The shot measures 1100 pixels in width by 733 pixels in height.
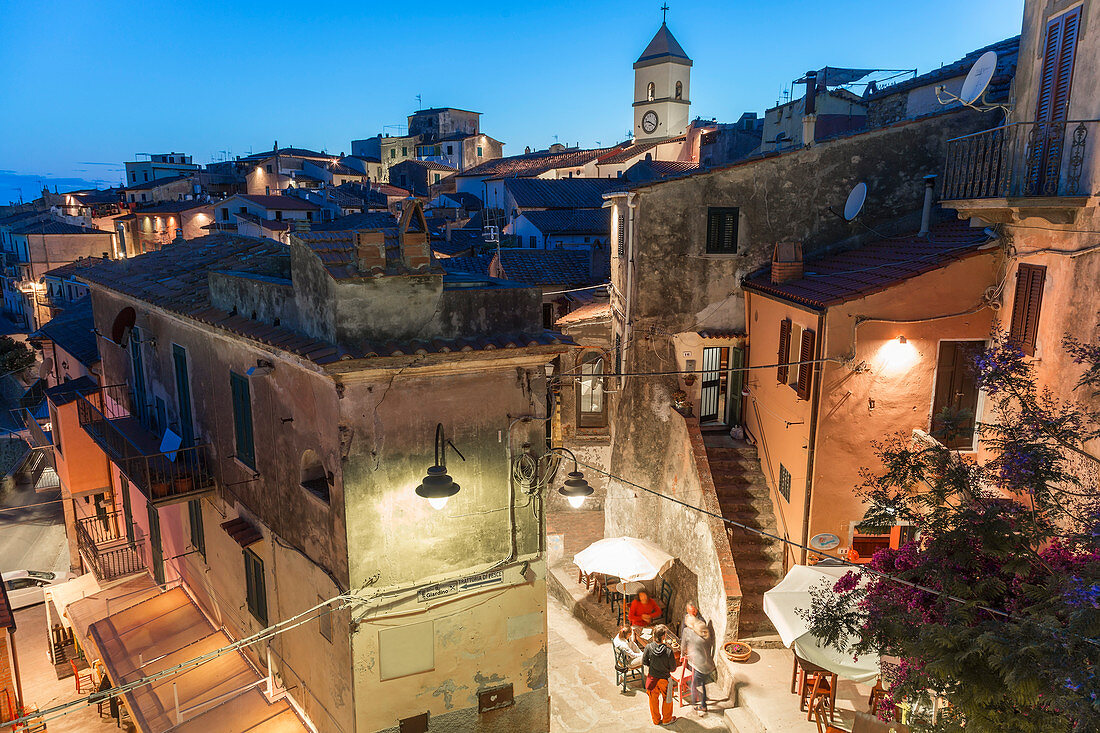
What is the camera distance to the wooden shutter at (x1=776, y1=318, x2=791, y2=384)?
14591 millimetres

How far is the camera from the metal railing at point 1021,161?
32.3ft

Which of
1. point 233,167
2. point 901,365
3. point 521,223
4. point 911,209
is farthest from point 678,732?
point 233,167

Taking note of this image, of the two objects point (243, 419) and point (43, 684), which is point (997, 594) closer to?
point (243, 419)

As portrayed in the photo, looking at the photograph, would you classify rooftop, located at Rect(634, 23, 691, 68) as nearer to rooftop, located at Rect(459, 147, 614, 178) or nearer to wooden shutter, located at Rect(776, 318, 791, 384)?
rooftop, located at Rect(459, 147, 614, 178)

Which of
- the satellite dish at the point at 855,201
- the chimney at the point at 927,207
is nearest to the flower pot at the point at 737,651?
the chimney at the point at 927,207

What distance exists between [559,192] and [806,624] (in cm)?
3357

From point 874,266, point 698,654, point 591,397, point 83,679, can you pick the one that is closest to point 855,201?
point 874,266

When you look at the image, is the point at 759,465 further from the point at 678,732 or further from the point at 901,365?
the point at 678,732

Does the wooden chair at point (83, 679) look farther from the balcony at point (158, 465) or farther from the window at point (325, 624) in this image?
the window at point (325, 624)

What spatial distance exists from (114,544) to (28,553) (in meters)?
9.16

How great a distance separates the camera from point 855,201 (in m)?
15.8

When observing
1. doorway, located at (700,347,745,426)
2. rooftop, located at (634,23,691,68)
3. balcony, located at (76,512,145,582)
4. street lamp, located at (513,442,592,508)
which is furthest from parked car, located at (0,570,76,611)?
rooftop, located at (634,23,691,68)

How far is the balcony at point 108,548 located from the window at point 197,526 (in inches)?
135

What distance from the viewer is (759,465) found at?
1641 cm
